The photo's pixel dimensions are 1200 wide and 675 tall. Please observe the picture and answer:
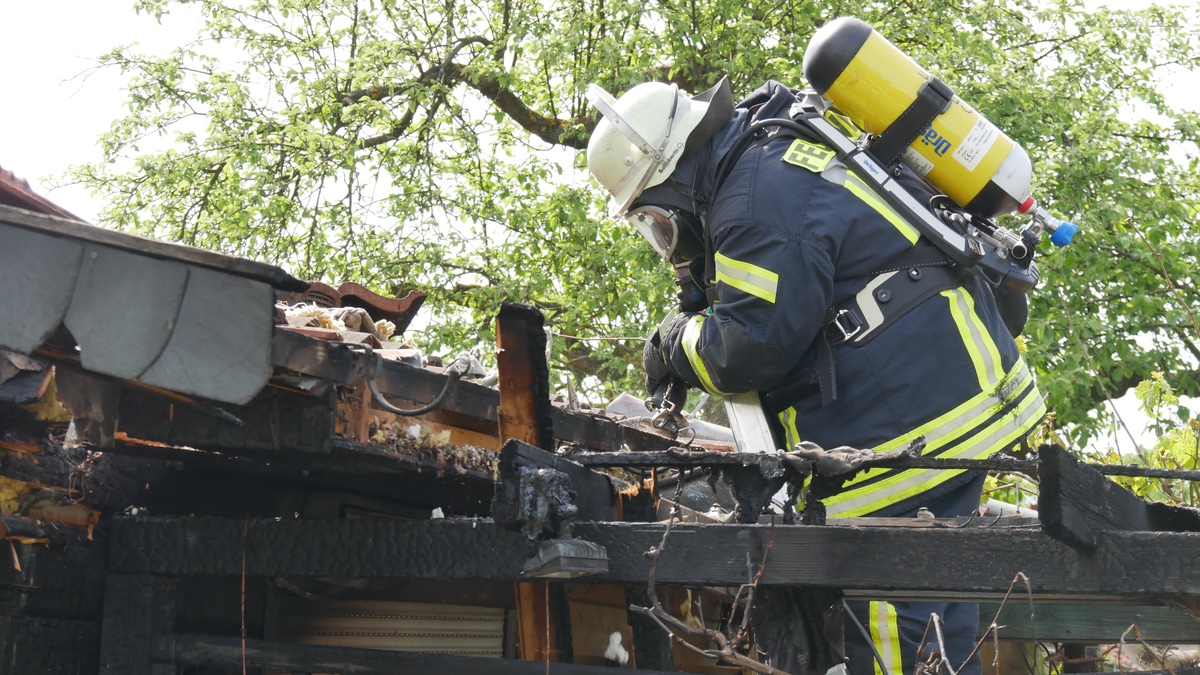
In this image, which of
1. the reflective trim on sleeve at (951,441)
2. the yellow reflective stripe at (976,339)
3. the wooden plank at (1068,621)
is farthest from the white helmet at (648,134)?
the wooden plank at (1068,621)

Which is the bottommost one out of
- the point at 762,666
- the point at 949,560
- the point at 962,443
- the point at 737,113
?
the point at 762,666

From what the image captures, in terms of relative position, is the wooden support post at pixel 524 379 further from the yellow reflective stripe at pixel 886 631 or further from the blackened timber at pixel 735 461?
the yellow reflective stripe at pixel 886 631

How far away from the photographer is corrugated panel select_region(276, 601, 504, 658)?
3439mm

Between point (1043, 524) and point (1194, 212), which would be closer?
point (1043, 524)

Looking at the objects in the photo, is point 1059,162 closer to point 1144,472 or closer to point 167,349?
point 1144,472

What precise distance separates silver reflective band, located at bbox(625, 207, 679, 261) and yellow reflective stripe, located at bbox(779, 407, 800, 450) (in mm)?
594

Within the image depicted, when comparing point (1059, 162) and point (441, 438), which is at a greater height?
point (1059, 162)

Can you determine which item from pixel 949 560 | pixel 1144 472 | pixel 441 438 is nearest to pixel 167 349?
pixel 441 438

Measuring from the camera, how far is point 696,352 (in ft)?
10.3

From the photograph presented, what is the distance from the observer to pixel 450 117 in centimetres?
1381

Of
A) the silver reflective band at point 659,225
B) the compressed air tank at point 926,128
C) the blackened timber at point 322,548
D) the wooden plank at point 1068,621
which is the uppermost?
the compressed air tank at point 926,128

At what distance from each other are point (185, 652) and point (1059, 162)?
1000 centimetres

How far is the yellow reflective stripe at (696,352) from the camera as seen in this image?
3.16 metres

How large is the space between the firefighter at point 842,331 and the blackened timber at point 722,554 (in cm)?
65
